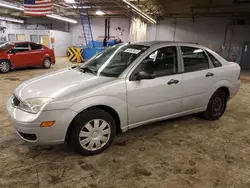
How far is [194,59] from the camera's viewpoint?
3.13m

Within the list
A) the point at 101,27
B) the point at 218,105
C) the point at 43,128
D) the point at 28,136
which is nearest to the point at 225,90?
the point at 218,105

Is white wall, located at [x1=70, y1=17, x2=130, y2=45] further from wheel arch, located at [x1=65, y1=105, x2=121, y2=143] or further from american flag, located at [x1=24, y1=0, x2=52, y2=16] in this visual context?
wheel arch, located at [x1=65, y1=105, x2=121, y2=143]

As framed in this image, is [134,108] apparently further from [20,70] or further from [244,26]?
[244,26]

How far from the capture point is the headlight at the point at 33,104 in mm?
2086

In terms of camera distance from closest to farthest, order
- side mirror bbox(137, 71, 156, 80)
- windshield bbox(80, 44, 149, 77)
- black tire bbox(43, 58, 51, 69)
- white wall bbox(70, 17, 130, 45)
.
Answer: side mirror bbox(137, 71, 156, 80) → windshield bbox(80, 44, 149, 77) → black tire bbox(43, 58, 51, 69) → white wall bbox(70, 17, 130, 45)

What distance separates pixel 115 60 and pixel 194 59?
1264mm

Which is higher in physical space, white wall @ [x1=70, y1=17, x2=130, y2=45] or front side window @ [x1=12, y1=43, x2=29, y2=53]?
white wall @ [x1=70, y1=17, x2=130, y2=45]

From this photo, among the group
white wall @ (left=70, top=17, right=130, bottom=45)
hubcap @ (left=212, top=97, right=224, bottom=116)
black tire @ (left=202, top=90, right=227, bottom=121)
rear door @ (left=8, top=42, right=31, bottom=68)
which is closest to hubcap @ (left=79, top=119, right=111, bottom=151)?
black tire @ (left=202, top=90, right=227, bottom=121)

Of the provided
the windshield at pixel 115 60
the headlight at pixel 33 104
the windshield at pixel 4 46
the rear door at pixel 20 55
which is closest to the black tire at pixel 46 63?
the rear door at pixel 20 55

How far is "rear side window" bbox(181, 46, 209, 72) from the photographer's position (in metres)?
3.02

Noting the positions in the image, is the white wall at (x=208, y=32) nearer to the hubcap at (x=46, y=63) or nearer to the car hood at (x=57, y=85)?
the hubcap at (x=46, y=63)

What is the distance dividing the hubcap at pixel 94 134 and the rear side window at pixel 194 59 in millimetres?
1498

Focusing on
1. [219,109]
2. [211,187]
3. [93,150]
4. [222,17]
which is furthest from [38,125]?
[222,17]

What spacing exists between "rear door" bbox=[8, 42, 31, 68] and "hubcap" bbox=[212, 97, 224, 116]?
24.9ft
